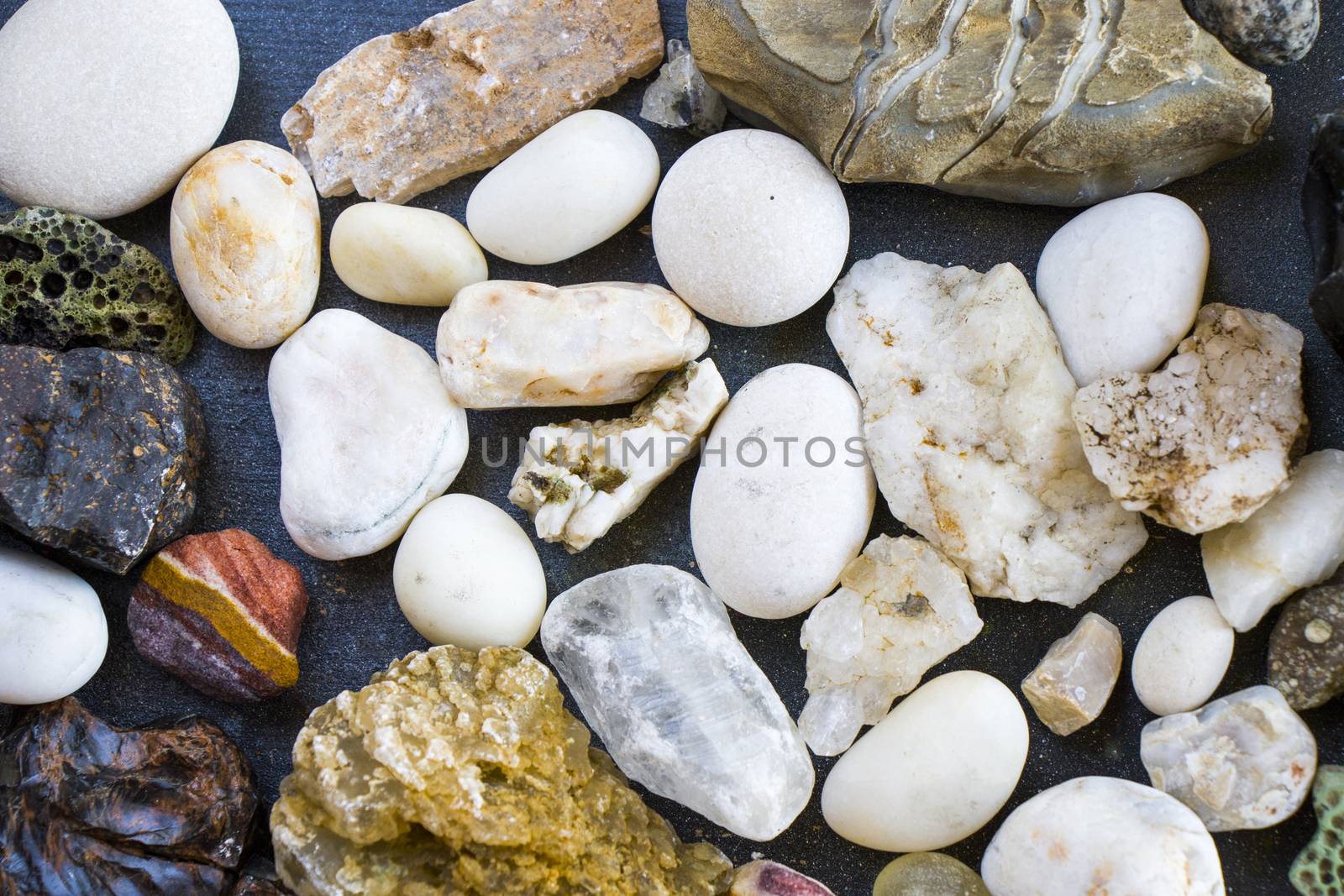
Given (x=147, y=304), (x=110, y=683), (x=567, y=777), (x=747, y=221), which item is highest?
(x=747, y=221)

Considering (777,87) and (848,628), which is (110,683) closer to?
(848,628)

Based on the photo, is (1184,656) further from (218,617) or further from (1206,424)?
(218,617)

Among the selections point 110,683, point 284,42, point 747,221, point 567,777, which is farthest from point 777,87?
point 110,683

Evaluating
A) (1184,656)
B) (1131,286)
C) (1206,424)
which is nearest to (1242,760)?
(1184,656)

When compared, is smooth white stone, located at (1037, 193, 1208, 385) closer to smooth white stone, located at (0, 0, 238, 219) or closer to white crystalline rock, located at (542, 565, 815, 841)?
white crystalline rock, located at (542, 565, 815, 841)

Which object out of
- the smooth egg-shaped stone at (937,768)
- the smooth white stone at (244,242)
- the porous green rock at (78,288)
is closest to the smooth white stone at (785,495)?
the smooth egg-shaped stone at (937,768)

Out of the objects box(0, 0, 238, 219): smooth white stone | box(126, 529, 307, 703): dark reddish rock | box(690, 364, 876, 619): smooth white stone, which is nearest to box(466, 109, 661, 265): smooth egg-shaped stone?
box(690, 364, 876, 619): smooth white stone
